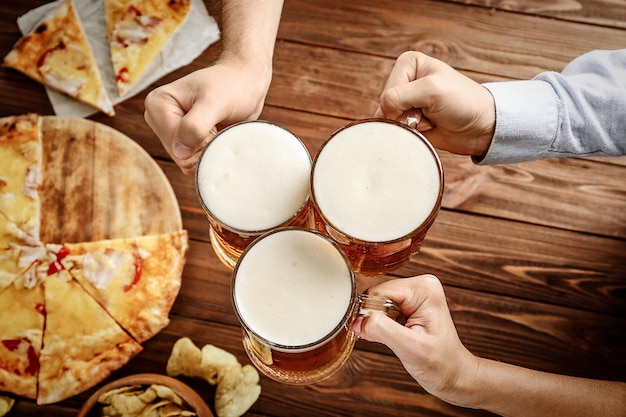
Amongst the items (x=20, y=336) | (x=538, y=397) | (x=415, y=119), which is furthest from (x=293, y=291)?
(x=20, y=336)

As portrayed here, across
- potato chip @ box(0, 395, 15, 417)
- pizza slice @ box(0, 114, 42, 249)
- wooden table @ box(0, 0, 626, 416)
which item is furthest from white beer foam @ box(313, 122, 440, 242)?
potato chip @ box(0, 395, 15, 417)

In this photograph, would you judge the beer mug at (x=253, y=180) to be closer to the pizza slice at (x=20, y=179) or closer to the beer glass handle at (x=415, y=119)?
the beer glass handle at (x=415, y=119)

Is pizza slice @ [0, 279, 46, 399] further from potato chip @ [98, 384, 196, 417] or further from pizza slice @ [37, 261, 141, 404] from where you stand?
potato chip @ [98, 384, 196, 417]

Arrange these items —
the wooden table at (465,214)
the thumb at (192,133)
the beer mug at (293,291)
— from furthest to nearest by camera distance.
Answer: the wooden table at (465,214) < the thumb at (192,133) < the beer mug at (293,291)

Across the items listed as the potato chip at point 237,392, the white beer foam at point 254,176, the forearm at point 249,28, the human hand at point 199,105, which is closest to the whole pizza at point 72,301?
the potato chip at point 237,392

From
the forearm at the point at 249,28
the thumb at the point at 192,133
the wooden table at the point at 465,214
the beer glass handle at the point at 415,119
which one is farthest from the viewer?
the wooden table at the point at 465,214

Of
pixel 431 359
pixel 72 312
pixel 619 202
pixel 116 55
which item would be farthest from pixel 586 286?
pixel 116 55

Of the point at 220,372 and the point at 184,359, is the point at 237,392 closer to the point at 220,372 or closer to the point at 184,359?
the point at 220,372

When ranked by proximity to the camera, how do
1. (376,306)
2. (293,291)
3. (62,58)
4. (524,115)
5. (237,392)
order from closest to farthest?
(293,291), (376,306), (524,115), (237,392), (62,58)
